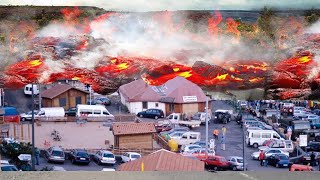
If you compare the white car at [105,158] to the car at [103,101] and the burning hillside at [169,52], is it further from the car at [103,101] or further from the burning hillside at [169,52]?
the burning hillside at [169,52]

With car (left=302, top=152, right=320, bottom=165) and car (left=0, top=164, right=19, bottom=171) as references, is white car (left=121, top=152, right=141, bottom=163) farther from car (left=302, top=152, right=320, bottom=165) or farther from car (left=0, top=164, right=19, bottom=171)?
car (left=302, top=152, right=320, bottom=165)

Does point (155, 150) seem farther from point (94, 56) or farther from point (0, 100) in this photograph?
point (0, 100)

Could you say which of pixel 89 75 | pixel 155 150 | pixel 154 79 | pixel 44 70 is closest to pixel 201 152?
pixel 155 150

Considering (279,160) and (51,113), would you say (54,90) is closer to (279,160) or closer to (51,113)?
(51,113)

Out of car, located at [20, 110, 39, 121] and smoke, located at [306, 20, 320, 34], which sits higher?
smoke, located at [306, 20, 320, 34]

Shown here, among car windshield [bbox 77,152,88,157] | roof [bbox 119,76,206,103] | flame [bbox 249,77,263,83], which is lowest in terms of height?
car windshield [bbox 77,152,88,157]

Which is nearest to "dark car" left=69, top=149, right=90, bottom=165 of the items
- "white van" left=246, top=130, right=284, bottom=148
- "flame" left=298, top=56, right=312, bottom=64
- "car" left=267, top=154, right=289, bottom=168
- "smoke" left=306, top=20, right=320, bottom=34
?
"white van" left=246, top=130, right=284, bottom=148

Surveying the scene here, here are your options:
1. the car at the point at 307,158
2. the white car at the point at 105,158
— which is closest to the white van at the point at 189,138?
the white car at the point at 105,158
